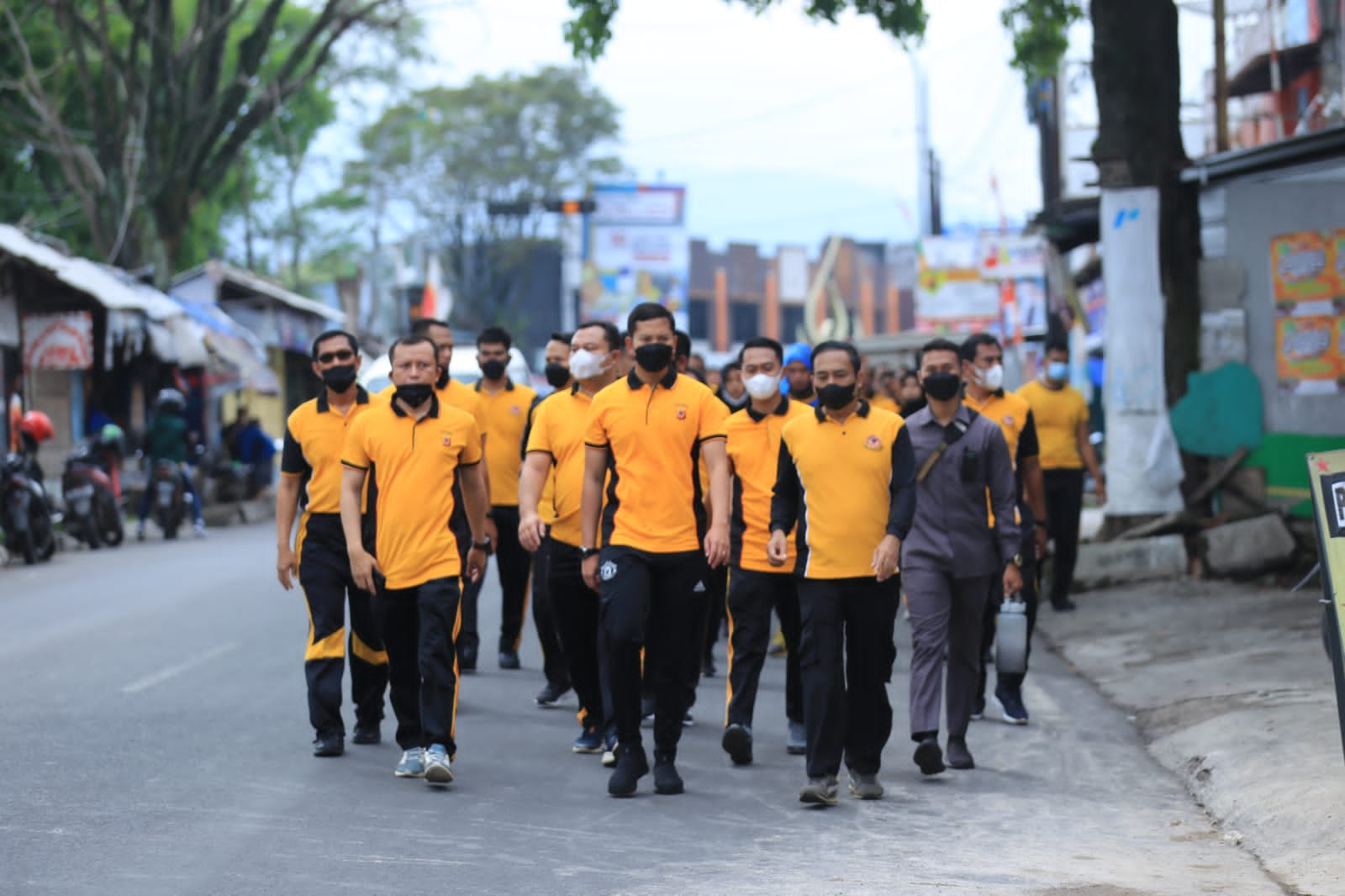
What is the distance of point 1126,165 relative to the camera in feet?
55.1

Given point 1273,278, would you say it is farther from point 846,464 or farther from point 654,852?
point 654,852

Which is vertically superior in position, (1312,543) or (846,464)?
(846,464)

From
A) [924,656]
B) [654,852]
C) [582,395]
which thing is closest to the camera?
[654,852]

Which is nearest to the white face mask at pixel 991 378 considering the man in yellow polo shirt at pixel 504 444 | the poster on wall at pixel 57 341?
the man in yellow polo shirt at pixel 504 444

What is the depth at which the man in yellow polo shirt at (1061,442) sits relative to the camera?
47.9ft

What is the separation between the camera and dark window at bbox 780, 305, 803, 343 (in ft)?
287

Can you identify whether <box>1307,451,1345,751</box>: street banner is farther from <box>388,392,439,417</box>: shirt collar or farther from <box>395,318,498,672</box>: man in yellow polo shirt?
<box>395,318,498,672</box>: man in yellow polo shirt

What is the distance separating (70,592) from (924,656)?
33.4ft

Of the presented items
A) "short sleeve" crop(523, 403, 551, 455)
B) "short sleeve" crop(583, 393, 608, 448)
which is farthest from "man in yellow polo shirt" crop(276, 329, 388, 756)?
"short sleeve" crop(583, 393, 608, 448)

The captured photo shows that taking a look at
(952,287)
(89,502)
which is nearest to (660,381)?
(89,502)

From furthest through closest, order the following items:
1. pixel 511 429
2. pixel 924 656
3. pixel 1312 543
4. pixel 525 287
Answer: pixel 525 287 < pixel 1312 543 < pixel 511 429 < pixel 924 656

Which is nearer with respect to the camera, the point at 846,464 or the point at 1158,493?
the point at 846,464

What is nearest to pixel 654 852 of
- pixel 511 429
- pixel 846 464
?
pixel 846 464

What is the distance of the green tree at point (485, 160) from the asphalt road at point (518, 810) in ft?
174
